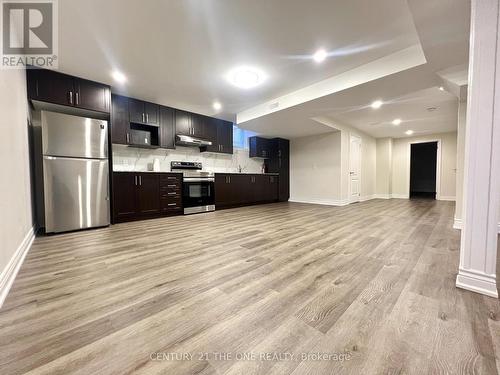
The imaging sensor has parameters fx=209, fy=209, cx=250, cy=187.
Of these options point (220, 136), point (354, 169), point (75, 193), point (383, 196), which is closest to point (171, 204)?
point (75, 193)

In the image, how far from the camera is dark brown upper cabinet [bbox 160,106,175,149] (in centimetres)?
410

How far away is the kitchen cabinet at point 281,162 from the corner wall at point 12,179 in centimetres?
522

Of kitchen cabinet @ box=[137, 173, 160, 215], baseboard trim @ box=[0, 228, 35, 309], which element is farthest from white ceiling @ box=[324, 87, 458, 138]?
baseboard trim @ box=[0, 228, 35, 309]

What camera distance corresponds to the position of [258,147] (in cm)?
602

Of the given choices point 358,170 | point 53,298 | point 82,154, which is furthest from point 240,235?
point 358,170

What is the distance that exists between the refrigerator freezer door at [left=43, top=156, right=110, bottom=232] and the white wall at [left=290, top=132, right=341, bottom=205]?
4.90 m

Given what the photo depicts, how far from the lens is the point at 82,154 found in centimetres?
295

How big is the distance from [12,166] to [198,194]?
9.57 ft

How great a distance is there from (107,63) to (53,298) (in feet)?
8.74

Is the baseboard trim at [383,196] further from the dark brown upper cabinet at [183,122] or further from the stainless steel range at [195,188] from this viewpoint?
the dark brown upper cabinet at [183,122]

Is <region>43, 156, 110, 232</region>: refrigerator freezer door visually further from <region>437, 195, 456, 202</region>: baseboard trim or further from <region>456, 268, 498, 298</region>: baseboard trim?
<region>437, 195, 456, 202</region>: baseboard trim

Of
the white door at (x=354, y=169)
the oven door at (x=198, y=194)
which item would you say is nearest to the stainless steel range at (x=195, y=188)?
the oven door at (x=198, y=194)

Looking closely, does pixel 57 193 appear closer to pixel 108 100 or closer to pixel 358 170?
pixel 108 100

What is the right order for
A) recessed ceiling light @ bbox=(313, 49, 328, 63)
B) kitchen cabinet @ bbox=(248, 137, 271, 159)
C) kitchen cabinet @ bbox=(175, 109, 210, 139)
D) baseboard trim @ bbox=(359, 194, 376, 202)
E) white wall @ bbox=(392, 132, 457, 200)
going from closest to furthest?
1. recessed ceiling light @ bbox=(313, 49, 328, 63)
2. kitchen cabinet @ bbox=(175, 109, 210, 139)
3. kitchen cabinet @ bbox=(248, 137, 271, 159)
4. white wall @ bbox=(392, 132, 457, 200)
5. baseboard trim @ bbox=(359, 194, 376, 202)
